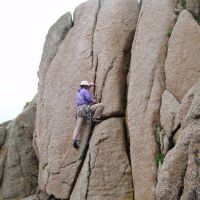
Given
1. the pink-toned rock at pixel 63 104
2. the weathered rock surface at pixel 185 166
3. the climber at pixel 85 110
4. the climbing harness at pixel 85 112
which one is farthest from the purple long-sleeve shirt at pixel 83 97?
the weathered rock surface at pixel 185 166

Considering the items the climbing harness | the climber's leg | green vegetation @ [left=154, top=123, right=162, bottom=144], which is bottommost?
green vegetation @ [left=154, top=123, right=162, bottom=144]

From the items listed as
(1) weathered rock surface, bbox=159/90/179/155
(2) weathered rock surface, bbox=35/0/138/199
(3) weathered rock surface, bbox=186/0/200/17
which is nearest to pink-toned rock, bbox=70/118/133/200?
(2) weathered rock surface, bbox=35/0/138/199

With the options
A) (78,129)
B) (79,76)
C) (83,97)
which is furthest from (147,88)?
(79,76)

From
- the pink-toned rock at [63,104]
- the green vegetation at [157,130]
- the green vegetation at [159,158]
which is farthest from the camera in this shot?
the pink-toned rock at [63,104]

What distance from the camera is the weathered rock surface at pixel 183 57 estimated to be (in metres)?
23.9

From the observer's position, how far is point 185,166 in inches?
734

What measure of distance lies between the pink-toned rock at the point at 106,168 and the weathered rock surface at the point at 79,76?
0.86 meters

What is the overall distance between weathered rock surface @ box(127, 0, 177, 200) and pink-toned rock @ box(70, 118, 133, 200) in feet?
2.66

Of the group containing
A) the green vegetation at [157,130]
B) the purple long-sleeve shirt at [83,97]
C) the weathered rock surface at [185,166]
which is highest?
the purple long-sleeve shirt at [83,97]

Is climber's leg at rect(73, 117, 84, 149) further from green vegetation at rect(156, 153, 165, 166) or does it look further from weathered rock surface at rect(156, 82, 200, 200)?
weathered rock surface at rect(156, 82, 200, 200)

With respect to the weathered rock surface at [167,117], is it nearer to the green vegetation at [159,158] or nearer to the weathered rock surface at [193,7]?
the green vegetation at [159,158]

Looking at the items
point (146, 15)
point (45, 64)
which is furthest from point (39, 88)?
point (146, 15)

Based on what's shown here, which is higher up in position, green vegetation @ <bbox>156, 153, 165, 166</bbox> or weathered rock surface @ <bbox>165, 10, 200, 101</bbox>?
weathered rock surface @ <bbox>165, 10, 200, 101</bbox>

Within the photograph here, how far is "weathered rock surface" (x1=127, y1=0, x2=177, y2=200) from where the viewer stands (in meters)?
24.4
